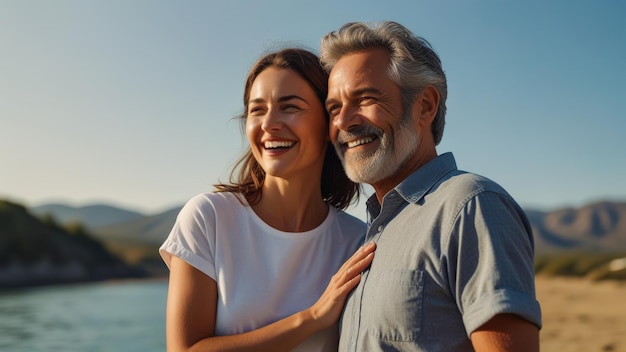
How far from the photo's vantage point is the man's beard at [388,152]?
2695 mm

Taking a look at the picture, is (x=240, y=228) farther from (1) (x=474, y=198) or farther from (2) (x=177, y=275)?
(1) (x=474, y=198)

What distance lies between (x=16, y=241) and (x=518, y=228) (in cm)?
4927

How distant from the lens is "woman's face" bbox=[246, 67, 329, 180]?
308cm

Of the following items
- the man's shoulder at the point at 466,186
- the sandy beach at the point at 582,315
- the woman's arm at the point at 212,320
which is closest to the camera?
the man's shoulder at the point at 466,186

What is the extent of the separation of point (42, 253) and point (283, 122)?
47860 mm

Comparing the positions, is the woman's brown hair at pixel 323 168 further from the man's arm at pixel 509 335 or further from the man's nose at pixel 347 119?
the man's arm at pixel 509 335

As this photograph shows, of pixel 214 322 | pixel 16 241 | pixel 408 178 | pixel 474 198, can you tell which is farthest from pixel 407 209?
pixel 16 241

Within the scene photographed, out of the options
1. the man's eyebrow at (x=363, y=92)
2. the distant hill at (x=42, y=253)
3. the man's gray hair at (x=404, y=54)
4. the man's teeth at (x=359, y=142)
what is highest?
the man's gray hair at (x=404, y=54)

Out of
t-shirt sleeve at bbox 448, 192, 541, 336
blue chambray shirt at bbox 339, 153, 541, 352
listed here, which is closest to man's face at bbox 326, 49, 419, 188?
blue chambray shirt at bbox 339, 153, 541, 352

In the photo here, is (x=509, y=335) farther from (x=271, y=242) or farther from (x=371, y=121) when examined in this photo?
(x=271, y=242)

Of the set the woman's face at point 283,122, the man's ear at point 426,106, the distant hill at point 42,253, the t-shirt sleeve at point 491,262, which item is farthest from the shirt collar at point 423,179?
the distant hill at point 42,253

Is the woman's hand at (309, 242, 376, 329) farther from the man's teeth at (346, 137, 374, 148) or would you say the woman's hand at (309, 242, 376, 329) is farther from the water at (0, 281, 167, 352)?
the water at (0, 281, 167, 352)

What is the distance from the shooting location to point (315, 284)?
3027 mm

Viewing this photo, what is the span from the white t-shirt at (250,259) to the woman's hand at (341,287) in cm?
20
